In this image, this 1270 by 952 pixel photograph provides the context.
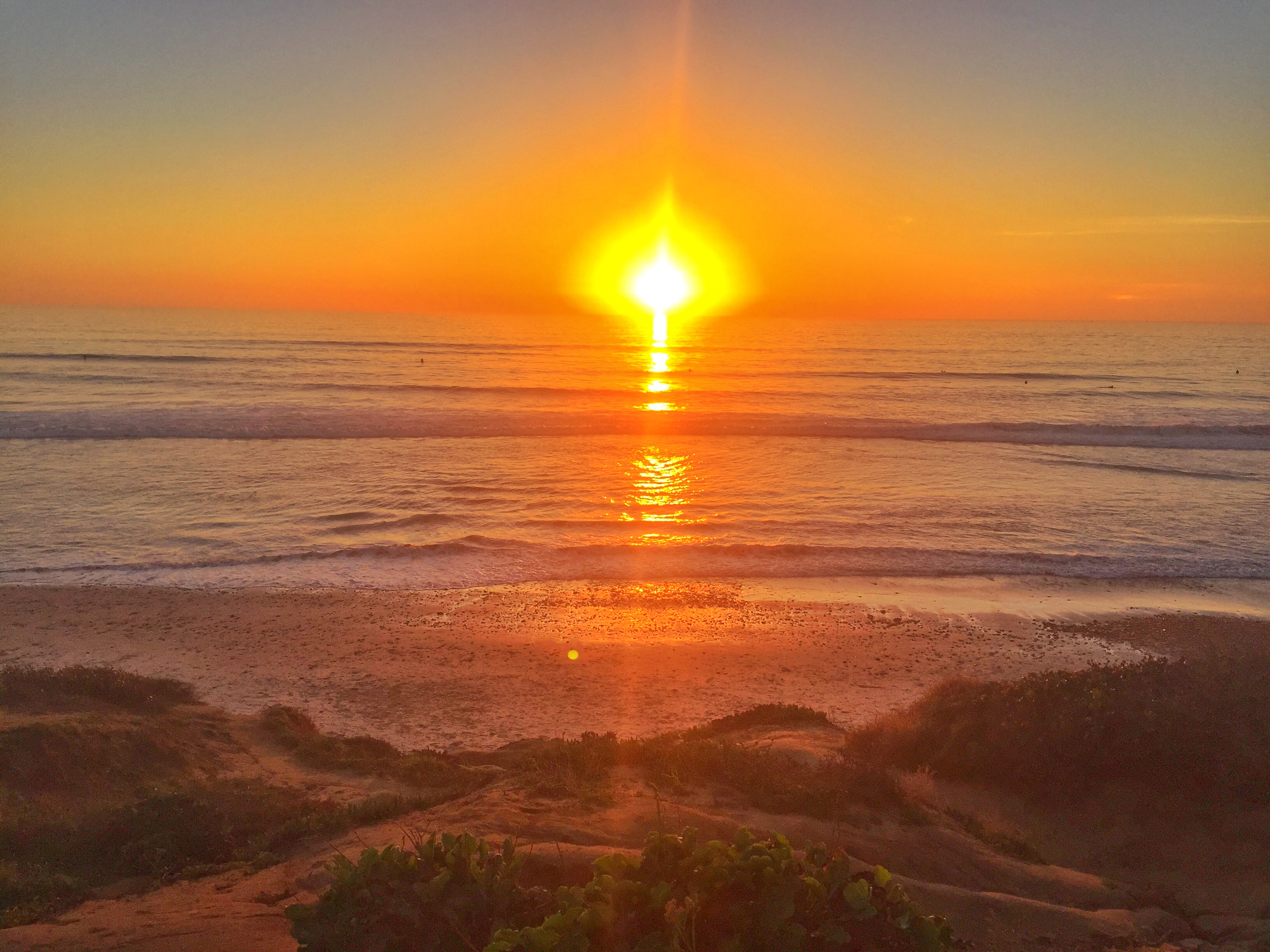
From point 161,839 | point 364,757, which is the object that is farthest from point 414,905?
point 364,757

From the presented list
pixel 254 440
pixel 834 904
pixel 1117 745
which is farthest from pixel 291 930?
pixel 254 440

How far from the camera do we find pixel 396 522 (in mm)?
18156

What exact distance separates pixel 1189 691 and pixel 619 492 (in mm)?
15851

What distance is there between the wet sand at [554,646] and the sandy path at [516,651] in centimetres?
3

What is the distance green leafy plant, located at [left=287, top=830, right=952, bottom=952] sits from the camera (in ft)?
11.6

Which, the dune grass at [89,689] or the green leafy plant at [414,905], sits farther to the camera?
the dune grass at [89,689]

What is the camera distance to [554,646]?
11.7m

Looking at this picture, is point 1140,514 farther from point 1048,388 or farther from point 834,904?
point 1048,388

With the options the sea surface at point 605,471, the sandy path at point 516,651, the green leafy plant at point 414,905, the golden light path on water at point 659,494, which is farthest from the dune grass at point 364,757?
the golden light path on water at point 659,494

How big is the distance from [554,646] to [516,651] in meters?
0.57

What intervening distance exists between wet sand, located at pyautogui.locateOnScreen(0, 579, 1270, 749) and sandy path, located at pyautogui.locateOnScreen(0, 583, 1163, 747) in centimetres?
3

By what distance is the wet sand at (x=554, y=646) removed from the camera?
9742 mm

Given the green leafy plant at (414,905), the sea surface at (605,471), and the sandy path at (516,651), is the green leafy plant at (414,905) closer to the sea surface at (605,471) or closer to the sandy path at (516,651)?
the sandy path at (516,651)

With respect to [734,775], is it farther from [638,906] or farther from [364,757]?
[364,757]
